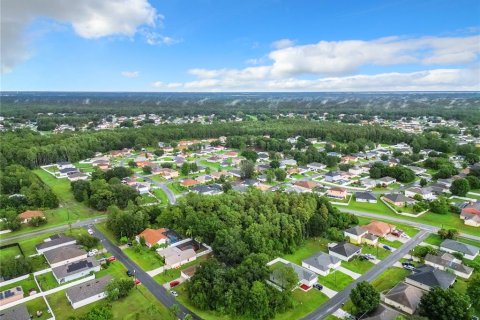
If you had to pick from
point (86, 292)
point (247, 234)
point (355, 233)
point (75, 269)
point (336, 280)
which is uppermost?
point (247, 234)

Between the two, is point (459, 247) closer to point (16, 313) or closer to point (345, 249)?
point (345, 249)

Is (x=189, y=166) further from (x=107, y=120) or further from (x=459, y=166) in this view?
(x=107, y=120)

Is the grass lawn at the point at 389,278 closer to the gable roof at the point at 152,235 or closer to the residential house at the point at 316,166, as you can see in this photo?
the gable roof at the point at 152,235

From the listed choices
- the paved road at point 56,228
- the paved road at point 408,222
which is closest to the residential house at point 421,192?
the paved road at point 408,222

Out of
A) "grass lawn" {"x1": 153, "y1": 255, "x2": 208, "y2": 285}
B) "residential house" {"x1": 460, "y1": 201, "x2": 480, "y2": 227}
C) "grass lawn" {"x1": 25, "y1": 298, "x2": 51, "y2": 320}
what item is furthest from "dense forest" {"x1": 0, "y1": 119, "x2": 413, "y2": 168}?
"residential house" {"x1": 460, "y1": 201, "x2": 480, "y2": 227}

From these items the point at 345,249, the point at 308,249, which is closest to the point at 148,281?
the point at 308,249

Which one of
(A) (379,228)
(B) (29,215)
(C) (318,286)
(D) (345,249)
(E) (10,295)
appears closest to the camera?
(E) (10,295)
